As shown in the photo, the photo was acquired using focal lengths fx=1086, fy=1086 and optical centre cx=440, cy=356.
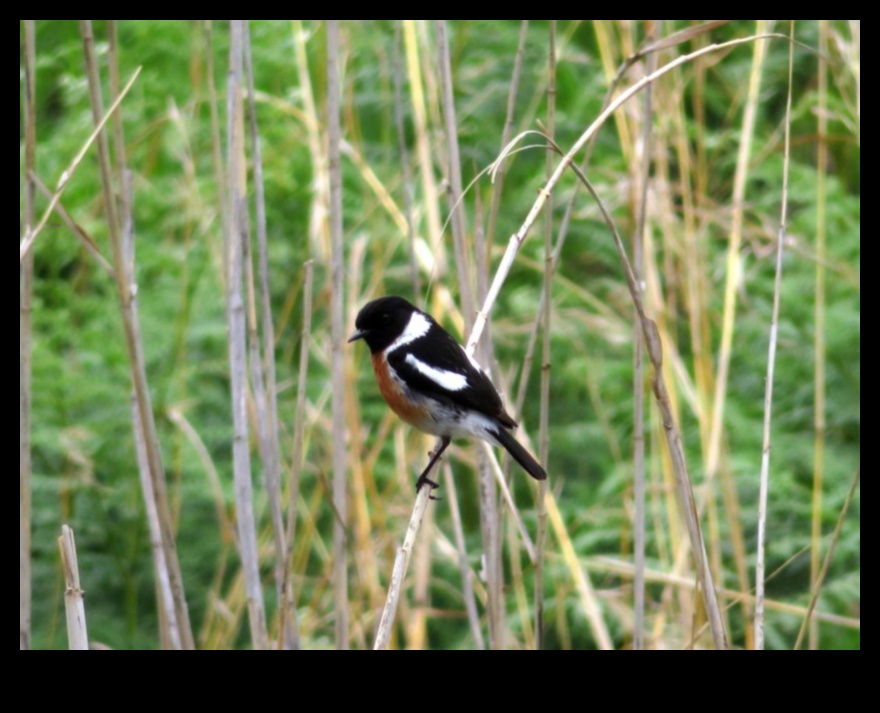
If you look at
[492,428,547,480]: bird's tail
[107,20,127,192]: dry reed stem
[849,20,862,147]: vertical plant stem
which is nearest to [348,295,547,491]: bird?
[492,428,547,480]: bird's tail

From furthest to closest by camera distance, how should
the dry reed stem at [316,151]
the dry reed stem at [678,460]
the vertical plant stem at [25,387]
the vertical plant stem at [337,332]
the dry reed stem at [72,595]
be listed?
the dry reed stem at [316,151], the vertical plant stem at [337,332], the vertical plant stem at [25,387], the dry reed stem at [678,460], the dry reed stem at [72,595]

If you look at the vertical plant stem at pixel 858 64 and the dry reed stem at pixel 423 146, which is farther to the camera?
the dry reed stem at pixel 423 146

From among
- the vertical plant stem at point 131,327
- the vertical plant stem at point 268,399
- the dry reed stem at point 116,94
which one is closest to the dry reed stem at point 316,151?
the vertical plant stem at point 268,399

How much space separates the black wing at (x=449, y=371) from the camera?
104 inches

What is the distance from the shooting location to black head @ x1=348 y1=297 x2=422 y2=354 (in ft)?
9.70

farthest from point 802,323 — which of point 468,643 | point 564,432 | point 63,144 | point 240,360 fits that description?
point 63,144

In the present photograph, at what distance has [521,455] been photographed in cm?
250

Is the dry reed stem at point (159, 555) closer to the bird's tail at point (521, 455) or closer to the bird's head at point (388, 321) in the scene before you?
the bird's head at point (388, 321)

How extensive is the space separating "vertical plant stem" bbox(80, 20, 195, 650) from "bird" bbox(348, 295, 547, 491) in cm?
64

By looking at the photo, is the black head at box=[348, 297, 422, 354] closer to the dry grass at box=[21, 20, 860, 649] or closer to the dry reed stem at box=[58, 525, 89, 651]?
the dry grass at box=[21, 20, 860, 649]

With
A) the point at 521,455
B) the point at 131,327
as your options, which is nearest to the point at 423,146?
the point at 521,455

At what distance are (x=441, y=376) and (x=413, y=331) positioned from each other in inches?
8.2

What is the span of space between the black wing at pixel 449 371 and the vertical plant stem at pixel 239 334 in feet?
1.73

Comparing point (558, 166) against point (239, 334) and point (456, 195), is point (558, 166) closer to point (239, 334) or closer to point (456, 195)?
point (456, 195)
